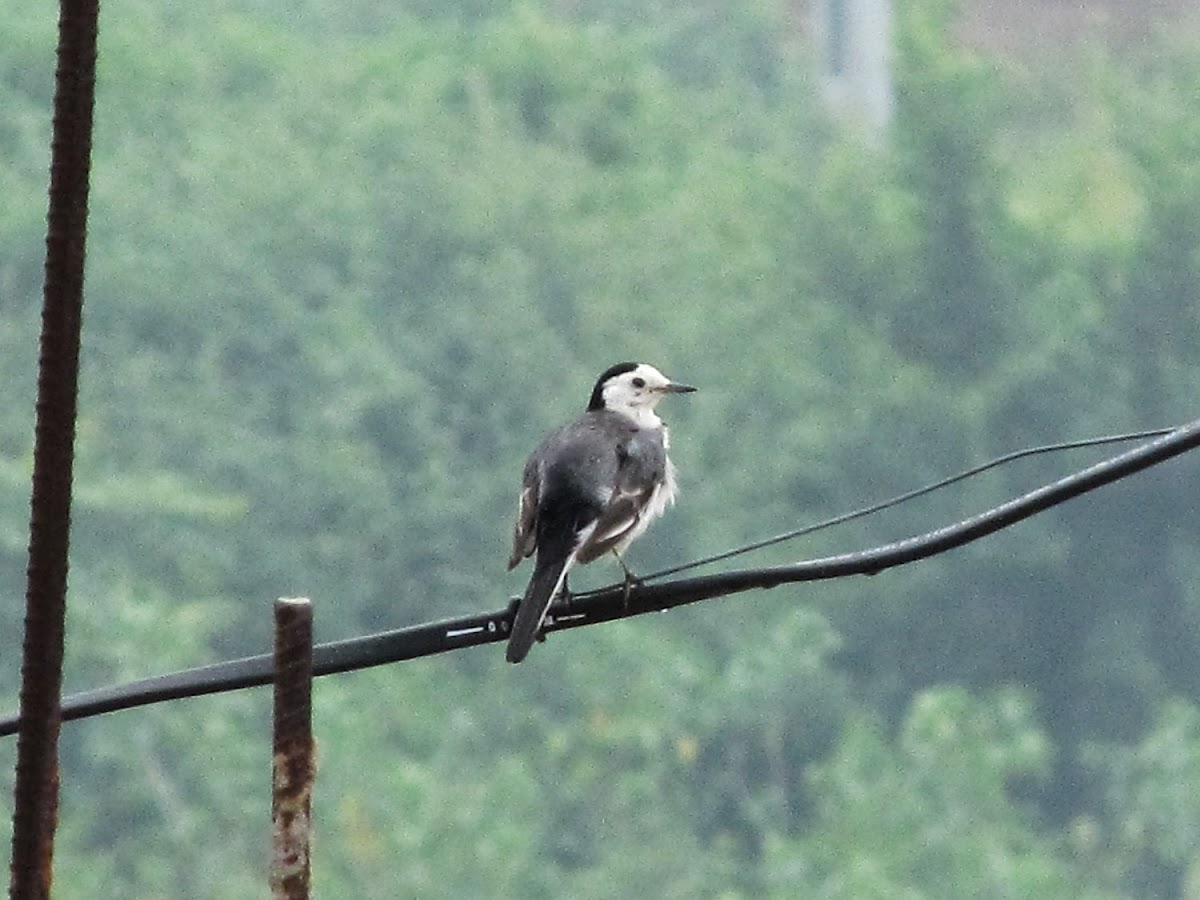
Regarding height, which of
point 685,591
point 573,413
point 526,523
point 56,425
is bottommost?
point 56,425

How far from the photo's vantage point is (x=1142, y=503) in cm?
3950

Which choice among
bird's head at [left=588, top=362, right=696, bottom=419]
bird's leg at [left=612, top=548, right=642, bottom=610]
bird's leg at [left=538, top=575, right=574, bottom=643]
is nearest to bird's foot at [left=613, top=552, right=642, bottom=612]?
bird's leg at [left=612, top=548, right=642, bottom=610]

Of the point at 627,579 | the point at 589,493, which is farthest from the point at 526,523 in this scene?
the point at 627,579

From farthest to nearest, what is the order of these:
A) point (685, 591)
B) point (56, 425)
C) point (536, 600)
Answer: point (536, 600)
point (685, 591)
point (56, 425)

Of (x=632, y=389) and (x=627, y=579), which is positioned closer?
(x=627, y=579)

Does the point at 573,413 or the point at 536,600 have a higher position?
the point at 573,413

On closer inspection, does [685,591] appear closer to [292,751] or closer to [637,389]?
[292,751]

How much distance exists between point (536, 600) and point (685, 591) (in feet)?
3.13

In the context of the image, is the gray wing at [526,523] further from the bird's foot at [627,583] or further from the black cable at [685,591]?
the black cable at [685,591]

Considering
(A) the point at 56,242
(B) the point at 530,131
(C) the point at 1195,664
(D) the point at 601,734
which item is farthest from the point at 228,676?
(B) the point at 530,131

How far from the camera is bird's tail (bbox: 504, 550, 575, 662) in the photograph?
4707 mm

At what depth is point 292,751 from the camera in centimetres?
297

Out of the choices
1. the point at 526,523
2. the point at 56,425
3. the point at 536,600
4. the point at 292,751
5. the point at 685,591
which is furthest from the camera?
the point at 526,523

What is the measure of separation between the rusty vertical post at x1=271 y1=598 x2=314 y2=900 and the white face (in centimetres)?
421
